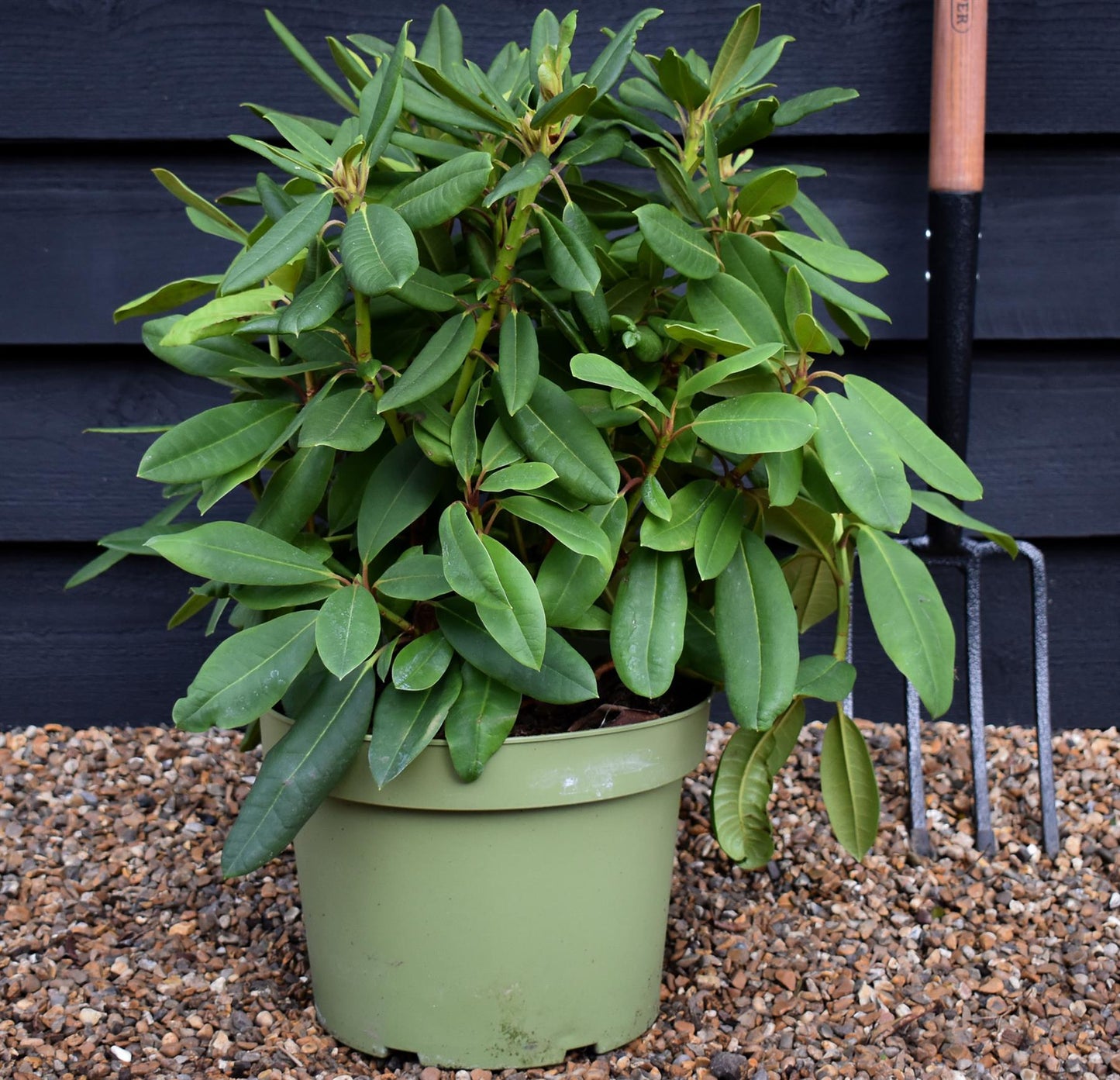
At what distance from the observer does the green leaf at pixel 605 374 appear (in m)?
0.89

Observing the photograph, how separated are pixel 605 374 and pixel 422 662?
0.94 ft

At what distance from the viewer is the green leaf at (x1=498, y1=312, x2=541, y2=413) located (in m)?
0.91

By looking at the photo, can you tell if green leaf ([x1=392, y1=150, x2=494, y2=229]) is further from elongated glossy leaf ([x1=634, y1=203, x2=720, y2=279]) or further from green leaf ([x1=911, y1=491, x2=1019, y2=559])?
green leaf ([x1=911, y1=491, x2=1019, y2=559])

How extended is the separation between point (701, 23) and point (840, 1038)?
1.30 m

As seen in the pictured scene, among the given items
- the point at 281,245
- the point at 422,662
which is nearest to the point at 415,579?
the point at 422,662

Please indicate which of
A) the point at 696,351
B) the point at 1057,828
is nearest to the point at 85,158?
the point at 696,351

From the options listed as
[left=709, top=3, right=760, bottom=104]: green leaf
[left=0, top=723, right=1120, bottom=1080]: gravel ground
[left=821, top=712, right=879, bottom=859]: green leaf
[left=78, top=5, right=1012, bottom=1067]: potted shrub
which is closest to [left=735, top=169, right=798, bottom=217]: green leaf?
[left=78, top=5, right=1012, bottom=1067]: potted shrub

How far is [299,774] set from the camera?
94cm

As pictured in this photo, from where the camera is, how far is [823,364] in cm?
163

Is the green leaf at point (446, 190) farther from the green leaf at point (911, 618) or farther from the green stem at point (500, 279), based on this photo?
the green leaf at point (911, 618)

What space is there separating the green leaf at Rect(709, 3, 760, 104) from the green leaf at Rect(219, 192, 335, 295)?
0.41m

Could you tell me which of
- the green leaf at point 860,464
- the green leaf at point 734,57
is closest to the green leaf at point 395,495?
the green leaf at point 860,464

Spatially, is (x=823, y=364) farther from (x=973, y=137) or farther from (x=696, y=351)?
(x=696, y=351)

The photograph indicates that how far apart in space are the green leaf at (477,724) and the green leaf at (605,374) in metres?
0.27
